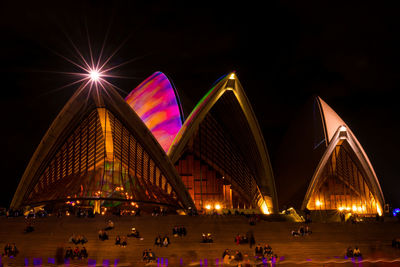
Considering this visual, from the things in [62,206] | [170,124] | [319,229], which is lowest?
[319,229]

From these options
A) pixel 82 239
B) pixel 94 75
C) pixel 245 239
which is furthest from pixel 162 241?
pixel 94 75

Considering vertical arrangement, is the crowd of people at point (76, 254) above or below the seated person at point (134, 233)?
below

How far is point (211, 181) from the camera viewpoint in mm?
29141

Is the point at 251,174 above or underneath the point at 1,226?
above

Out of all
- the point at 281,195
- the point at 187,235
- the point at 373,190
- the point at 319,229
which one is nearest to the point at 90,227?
the point at 187,235

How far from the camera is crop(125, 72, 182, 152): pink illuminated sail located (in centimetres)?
2628

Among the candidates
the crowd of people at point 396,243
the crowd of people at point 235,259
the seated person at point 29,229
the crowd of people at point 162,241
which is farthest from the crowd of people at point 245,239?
the seated person at point 29,229

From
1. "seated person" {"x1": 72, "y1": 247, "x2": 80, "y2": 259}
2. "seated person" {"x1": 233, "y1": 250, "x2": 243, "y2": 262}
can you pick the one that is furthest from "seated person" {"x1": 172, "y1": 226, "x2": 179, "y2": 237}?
"seated person" {"x1": 72, "y1": 247, "x2": 80, "y2": 259}

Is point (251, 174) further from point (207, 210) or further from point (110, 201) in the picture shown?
point (110, 201)

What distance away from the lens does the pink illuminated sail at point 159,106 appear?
26.3 metres

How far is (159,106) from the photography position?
89.8ft

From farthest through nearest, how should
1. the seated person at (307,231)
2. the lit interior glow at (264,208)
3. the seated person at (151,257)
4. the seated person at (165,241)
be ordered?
1. the lit interior glow at (264,208)
2. the seated person at (307,231)
3. the seated person at (165,241)
4. the seated person at (151,257)

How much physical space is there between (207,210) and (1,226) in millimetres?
14158

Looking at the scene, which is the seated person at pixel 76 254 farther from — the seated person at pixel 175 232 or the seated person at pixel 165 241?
the seated person at pixel 175 232
